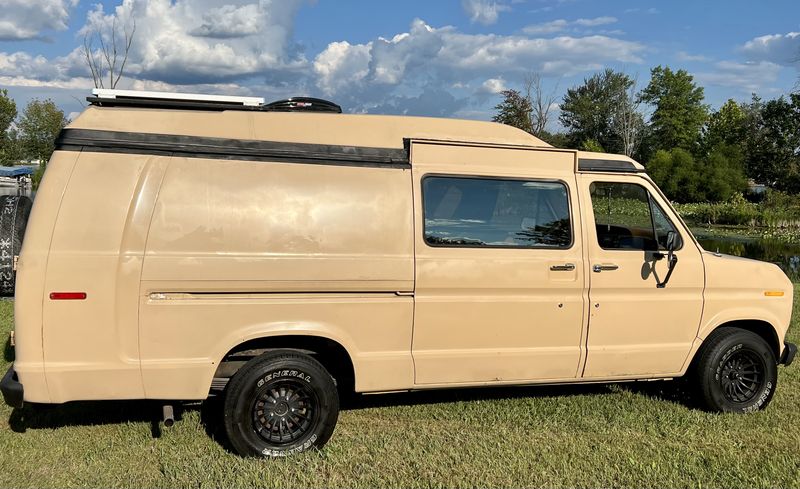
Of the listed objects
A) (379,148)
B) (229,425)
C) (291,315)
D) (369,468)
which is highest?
(379,148)

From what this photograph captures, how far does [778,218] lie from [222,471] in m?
29.9

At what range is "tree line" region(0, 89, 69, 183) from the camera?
5134 centimetres

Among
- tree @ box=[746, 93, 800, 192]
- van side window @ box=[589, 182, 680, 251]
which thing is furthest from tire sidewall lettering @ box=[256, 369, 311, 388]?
tree @ box=[746, 93, 800, 192]

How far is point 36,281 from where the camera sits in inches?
154

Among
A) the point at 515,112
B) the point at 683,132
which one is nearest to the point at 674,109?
the point at 683,132

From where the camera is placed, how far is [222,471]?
165 inches

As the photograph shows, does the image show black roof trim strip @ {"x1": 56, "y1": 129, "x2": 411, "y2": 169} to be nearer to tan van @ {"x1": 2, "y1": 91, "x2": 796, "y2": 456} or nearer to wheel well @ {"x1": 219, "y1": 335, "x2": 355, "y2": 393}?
tan van @ {"x1": 2, "y1": 91, "x2": 796, "y2": 456}

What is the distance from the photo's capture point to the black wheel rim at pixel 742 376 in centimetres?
539

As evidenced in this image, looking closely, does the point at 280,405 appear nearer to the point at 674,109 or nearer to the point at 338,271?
the point at 338,271

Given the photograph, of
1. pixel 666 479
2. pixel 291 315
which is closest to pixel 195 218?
pixel 291 315

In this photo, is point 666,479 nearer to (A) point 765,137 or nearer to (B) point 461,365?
(B) point 461,365

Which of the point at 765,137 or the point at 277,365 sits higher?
the point at 765,137

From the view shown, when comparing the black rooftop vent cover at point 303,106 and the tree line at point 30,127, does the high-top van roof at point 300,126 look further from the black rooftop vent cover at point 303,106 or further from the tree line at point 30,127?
the tree line at point 30,127

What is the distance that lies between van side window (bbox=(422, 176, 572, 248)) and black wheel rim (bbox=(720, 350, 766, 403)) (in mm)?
1882
